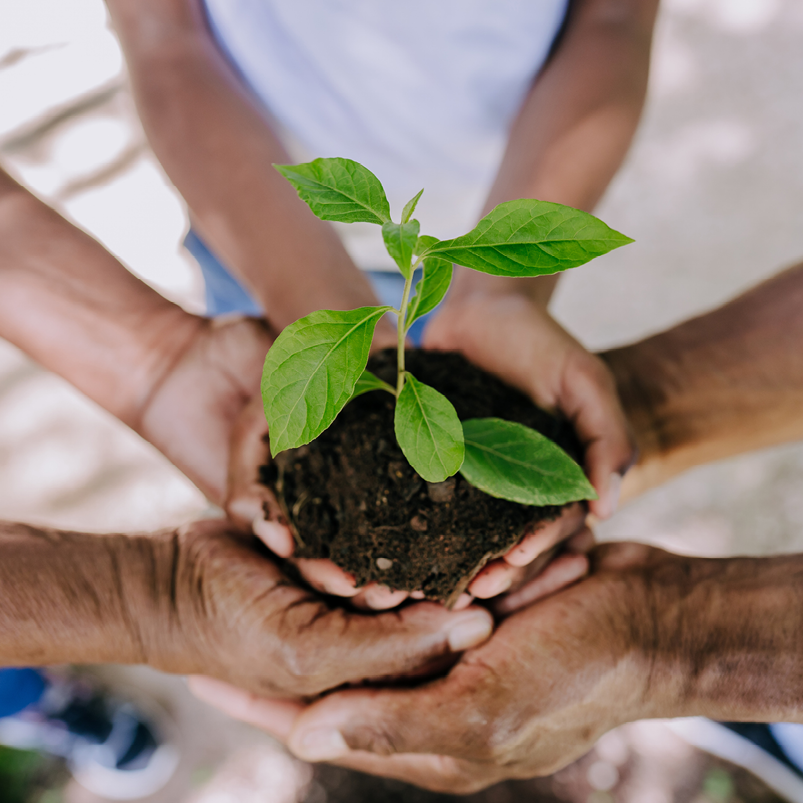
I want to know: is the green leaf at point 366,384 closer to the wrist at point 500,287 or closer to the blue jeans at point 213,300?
the wrist at point 500,287

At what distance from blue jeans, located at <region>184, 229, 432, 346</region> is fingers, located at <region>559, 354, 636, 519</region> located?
810 mm

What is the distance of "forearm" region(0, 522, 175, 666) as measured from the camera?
1.17m

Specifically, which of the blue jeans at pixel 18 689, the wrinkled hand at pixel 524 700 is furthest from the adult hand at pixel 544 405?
the blue jeans at pixel 18 689

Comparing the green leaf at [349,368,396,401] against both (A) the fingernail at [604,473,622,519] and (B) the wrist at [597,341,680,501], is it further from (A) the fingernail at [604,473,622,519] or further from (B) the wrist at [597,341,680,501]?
(B) the wrist at [597,341,680,501]

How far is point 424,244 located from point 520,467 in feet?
1.33

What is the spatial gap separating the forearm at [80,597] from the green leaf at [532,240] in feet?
2.94

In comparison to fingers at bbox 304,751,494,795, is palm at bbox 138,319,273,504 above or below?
above

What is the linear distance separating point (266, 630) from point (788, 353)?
4.53 feet

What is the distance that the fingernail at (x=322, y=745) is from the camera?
118cm

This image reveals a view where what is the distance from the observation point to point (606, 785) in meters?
2.22

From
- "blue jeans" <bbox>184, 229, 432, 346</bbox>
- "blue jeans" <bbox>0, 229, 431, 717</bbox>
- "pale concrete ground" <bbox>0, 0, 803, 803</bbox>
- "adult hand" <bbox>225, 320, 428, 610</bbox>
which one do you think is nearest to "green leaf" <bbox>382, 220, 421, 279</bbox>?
"adult hand" <bbox>225, 320, 428, 610</bbox>

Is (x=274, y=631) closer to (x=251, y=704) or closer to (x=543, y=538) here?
(x=251, y=704)

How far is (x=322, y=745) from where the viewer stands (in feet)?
3.89

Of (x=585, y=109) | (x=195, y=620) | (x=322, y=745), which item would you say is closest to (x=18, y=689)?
(x=195, y=620)
